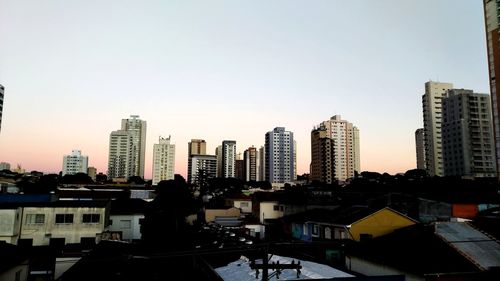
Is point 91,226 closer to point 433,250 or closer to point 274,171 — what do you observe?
point 433,250

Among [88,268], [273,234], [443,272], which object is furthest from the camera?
[273,234]

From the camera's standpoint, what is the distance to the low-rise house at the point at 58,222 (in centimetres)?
4112

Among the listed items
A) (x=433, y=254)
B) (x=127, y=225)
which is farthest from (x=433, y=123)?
(x=433, y=254)

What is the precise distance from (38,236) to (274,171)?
157 metres

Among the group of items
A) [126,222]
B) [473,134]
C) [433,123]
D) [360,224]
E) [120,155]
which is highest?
[433,123]

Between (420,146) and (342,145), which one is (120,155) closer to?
(342,145)

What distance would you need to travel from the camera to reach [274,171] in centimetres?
19425

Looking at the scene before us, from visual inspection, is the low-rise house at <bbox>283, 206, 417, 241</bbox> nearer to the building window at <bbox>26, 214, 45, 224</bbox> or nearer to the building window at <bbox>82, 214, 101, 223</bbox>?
the building window at <bbox>82, 214, 101, 223</bbox>

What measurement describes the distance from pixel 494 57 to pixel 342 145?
355ft

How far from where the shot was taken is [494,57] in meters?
71.6

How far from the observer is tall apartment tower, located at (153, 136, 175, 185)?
183 meters

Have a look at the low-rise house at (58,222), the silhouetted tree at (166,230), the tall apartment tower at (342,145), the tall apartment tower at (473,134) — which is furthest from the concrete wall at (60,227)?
the tall apartment tower at (342,145)

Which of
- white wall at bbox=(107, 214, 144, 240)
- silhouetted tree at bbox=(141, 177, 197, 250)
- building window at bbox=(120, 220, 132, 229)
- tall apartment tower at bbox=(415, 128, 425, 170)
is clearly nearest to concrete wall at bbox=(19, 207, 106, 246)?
silhouetted tree at bbox=(141, 177, 197, 250)

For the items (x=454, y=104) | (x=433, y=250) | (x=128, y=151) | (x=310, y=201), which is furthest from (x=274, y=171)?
(x=433, y=250)
